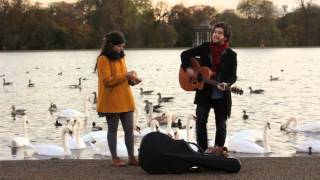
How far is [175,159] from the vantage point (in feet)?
24.5

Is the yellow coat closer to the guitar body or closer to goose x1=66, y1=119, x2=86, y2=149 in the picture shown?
the guitar body

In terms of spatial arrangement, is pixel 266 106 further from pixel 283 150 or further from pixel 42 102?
pixel 283 150

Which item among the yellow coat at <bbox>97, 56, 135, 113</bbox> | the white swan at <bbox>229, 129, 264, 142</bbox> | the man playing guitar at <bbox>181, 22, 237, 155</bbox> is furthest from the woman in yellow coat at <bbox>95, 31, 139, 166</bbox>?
the white swan at <bbox>229, 129, 264, 142</bbox>

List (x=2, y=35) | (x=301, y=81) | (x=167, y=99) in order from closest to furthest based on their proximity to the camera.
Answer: (x=167, y=99)
(x=301, y=81)
(x=2, y=35)

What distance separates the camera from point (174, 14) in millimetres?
115750

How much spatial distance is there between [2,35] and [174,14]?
29.0 meters

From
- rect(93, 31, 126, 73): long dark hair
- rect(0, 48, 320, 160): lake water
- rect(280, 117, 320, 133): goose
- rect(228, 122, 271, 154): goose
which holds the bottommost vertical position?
rect(0, 48, 320, 160): lake water

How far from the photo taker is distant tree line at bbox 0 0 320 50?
10256cm

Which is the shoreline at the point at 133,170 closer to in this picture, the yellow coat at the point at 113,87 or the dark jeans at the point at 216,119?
the dark jeans at the point at 216,119

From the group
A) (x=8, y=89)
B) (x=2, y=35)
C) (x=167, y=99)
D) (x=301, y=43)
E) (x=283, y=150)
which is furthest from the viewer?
(x=301, y=43)

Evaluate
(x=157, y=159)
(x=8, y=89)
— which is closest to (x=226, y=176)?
(x=157, y=159)

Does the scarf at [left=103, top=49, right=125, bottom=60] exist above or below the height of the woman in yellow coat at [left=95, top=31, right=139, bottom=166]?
above

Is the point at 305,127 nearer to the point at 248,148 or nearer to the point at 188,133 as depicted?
the point at 248,148

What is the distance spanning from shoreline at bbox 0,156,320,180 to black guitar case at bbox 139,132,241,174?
74 mm
